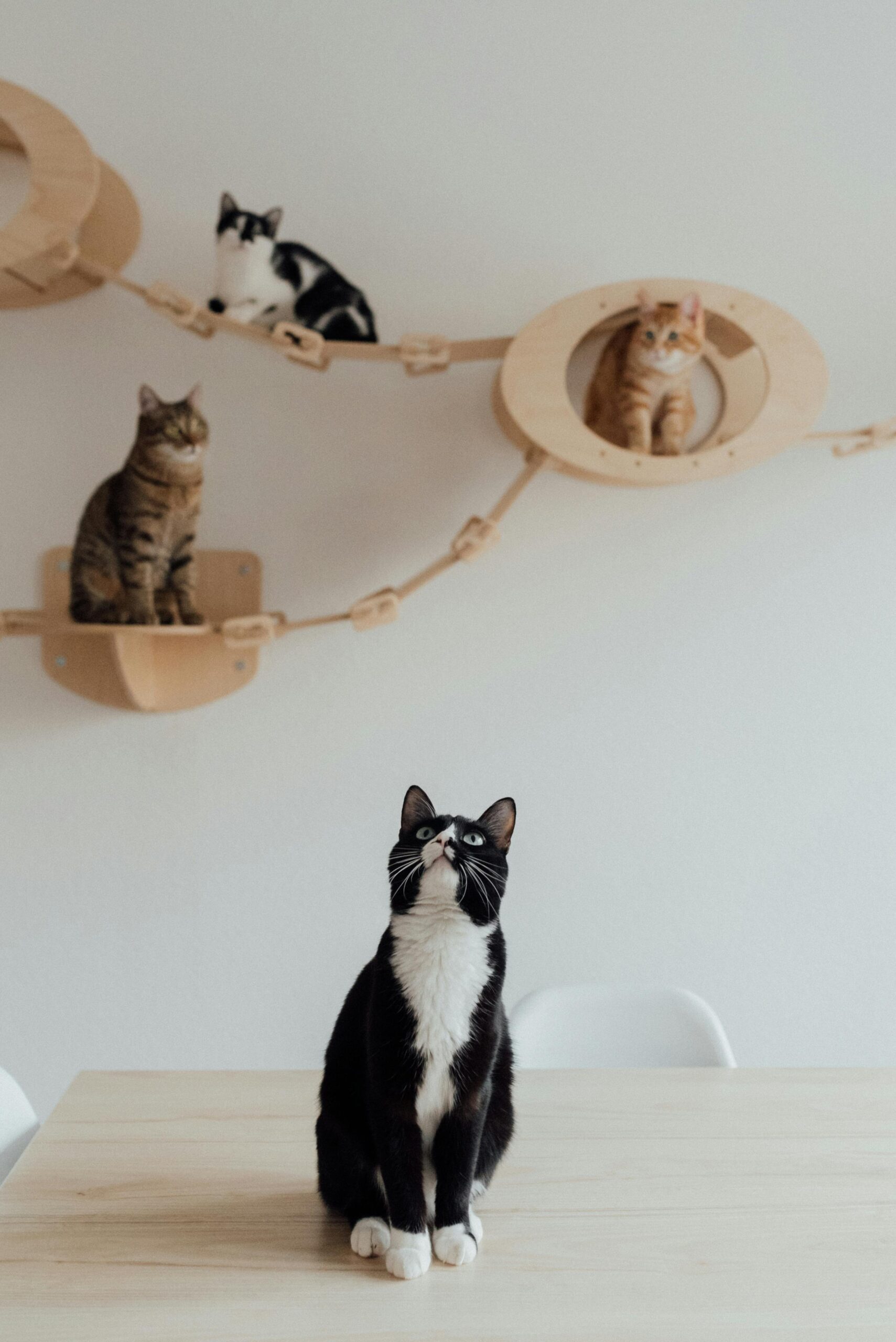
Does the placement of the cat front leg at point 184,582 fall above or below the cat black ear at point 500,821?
above

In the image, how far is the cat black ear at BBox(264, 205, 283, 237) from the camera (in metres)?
1.52

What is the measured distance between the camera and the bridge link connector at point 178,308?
1432 millimetres

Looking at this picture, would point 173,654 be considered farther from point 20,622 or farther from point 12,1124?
point 12,1124

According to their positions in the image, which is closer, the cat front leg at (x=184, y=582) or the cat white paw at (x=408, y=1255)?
the cat white paw at (x=408, y=1255)

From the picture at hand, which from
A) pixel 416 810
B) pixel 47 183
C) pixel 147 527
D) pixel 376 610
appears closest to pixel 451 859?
pixel 416 810

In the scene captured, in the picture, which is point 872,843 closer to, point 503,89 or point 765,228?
point 765,228

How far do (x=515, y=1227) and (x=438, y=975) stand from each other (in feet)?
0.70

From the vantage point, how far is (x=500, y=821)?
828mm

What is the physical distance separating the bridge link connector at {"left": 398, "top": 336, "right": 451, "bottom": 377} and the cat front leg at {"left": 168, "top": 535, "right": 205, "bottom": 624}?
42cm

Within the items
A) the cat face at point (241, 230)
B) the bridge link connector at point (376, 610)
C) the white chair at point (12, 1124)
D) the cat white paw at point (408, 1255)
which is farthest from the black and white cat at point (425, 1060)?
the cat face at point (241, 230)

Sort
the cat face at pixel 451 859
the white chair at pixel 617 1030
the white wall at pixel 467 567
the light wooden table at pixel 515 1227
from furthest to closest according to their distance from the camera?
1. the white wall at pixel 467 567
2. the white chair at pixel 617 1030
3. the cat face at pixel 451 859
4. the light wooden table at pixel 515 1227

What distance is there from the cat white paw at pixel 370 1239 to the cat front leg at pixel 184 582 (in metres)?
0.97

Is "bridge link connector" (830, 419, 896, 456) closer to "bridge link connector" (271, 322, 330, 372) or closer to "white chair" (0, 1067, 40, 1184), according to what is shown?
"bridge link connector" (271, 322, 330, 372)

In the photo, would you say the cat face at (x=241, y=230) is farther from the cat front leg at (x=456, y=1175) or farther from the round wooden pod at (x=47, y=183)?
the cat front leg at (x=456, y=1175)
